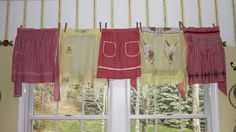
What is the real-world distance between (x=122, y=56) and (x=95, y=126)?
0.81 m

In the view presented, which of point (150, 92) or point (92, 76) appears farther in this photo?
point (150, 92)

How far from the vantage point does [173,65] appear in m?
3.42

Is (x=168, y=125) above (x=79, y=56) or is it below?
below

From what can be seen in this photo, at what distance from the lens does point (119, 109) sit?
136 inches

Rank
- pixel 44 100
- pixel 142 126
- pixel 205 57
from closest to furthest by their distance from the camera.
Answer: pixel 205 57
pixel 142 126
pixel 44 100

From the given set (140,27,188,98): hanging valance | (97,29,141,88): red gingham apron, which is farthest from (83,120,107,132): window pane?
(140,27,188,98): hanging valance

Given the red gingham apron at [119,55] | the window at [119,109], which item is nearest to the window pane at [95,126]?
the window at [119,109]

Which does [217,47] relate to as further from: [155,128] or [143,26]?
[155,128]

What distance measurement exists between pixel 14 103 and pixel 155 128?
4.95 ft

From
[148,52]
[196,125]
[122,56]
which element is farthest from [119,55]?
[196,125]

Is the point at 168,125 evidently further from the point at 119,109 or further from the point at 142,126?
the point at 119,109

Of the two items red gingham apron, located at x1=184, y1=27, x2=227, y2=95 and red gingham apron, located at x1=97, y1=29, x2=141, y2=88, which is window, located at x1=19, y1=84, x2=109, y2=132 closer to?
red gingham apron, located at x1=97, y1=29, x2=141, y2=88

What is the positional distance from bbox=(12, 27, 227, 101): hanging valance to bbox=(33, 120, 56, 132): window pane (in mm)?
358

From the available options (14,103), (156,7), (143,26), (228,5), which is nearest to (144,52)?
(143,26)
